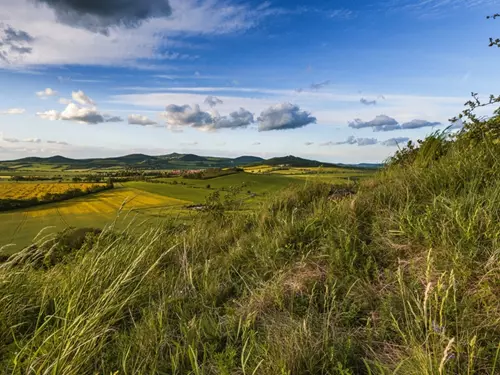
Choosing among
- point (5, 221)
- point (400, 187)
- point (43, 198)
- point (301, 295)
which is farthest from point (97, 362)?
point (43, 198)

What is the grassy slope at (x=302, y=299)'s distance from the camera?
244cm

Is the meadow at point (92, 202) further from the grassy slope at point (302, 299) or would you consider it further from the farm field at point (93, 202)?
the grassy slope at point (302, 299)

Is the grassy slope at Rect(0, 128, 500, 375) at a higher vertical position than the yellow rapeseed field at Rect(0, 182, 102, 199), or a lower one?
higher

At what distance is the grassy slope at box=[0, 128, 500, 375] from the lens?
2441 millimetres

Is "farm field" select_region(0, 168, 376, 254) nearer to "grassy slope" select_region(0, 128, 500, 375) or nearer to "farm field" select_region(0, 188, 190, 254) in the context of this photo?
"farm field" select_region(0, 188, 190, 254)

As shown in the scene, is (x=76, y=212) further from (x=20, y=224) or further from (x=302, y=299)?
(x=302, y=299)

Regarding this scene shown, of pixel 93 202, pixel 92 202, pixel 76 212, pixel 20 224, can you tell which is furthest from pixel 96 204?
pixel 20 224

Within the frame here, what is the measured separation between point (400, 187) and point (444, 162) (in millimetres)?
1133

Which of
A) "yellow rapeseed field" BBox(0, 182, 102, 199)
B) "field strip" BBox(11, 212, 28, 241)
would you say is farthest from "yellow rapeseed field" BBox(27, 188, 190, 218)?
"yellow rapeseed field" BBox(0, 182, 102, 199)

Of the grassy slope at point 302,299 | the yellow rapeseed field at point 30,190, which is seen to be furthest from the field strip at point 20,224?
the yellow rapeseed field at point 30,190

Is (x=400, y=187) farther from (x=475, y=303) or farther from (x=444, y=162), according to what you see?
(x=475, y=303)

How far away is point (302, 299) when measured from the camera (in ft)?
11.1

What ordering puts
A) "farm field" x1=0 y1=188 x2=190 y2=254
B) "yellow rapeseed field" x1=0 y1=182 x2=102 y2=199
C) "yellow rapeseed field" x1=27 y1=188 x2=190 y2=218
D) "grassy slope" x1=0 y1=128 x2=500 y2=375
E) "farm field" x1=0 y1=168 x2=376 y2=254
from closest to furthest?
"grassy slope" x1=0 y1=128 x2=500 y2=375 < "farm field" x1=0 y1=168 x2=376 y2=254 < "farm field" x1=0 y1=188 x2=190 y2=254 < "yellow rapeseed field" x1=27 y1=188 x2=190 y2=218 < "yellow rapeseed field" x1=0 y1=182 x2=102 y2=199

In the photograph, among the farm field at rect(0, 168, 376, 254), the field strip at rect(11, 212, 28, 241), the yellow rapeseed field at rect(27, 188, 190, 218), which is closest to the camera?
the field strip at rect(11, 212, 28, 241)
